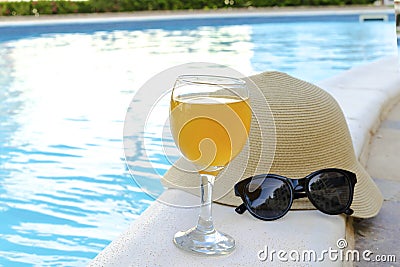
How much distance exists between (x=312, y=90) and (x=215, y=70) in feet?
1.07

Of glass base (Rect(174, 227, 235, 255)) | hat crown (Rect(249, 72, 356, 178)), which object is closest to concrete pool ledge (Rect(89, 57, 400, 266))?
glass base (Rect(174, 227, 235, 255))

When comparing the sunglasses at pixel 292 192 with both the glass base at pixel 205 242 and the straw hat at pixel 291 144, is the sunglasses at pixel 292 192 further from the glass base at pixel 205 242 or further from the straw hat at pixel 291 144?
the glass base at pixel 205 242


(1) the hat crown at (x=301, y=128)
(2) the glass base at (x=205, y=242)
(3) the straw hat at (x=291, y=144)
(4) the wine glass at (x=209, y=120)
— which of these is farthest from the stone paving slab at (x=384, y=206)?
(4) the wine glass at (x=209, y=120)

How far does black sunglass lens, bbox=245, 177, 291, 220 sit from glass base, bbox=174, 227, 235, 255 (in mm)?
136

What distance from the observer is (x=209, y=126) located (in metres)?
0.86

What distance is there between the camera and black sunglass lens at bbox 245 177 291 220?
1.17 metres

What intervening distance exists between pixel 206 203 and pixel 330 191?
0.33m

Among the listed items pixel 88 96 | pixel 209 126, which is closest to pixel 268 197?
pixel 209 126

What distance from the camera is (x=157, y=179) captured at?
109 cm

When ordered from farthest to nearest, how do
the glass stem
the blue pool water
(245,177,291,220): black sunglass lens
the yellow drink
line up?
the blue pool water < (245,177,291,220): black sunglass lens < the glass stem < the yellow drink

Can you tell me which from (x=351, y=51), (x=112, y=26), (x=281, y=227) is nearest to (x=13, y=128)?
(x=281, y=227)

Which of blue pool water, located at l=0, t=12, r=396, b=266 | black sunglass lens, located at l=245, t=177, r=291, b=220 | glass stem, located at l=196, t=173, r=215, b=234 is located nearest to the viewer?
glass stem, located at l=196, t=173, r=215, b=234

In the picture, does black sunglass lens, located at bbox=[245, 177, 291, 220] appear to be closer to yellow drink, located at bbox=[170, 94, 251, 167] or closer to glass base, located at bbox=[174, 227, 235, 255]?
glass base, located at bbox=[174, 227, 235, 255]

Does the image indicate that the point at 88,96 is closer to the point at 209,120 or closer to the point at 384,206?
the point at 384,206
